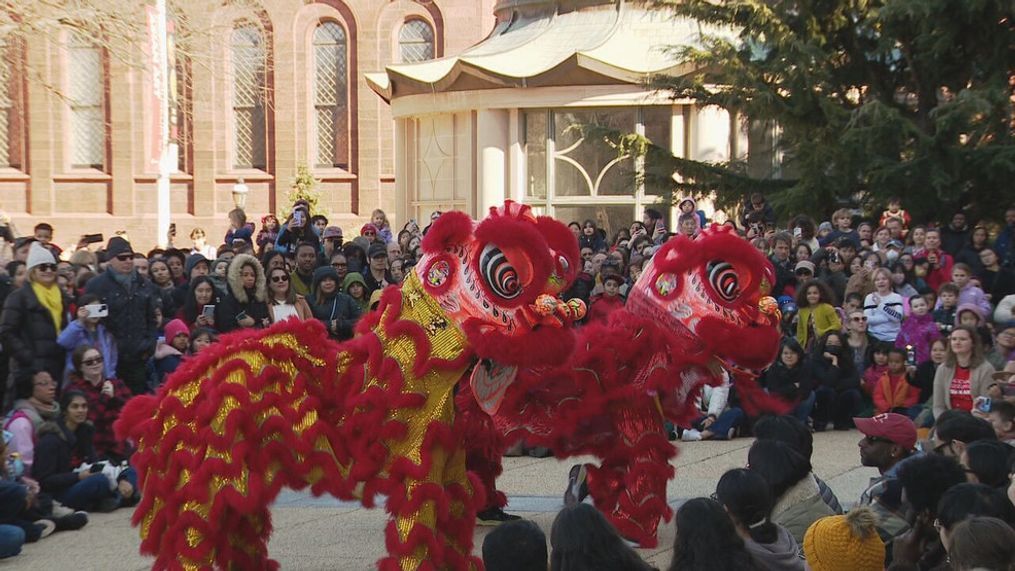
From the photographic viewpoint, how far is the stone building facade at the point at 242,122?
30.4 metres

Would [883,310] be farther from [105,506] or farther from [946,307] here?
[105,506]

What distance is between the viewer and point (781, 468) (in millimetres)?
5875

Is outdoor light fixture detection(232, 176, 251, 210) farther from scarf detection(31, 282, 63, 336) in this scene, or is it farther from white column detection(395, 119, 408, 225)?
scarf detection(31, 282, 63, 336)

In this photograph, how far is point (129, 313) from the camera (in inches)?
399

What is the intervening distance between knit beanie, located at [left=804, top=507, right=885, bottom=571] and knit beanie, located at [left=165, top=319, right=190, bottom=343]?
6.86 meters

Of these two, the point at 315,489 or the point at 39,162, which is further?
the point at 39,162

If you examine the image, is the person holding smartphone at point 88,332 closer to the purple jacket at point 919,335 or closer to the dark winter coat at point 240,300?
the dark winter coat at point 240,300

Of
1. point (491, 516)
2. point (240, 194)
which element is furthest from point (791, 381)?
point (240, 194)

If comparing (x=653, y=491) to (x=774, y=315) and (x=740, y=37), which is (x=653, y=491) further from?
(x=740, y=37)

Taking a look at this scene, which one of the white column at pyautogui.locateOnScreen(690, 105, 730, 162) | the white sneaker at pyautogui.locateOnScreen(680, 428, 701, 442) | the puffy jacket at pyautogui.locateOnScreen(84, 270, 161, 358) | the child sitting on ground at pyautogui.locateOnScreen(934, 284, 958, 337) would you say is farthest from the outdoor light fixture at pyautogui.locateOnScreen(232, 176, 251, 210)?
the child sitting on ground at pyautogui.locateOnScreen(934, 284, 958, 337)

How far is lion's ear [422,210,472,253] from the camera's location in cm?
647

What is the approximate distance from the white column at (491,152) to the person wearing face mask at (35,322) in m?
8.60

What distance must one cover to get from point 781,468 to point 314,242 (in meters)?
8.24

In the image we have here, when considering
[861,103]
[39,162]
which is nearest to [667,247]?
[861,103]
